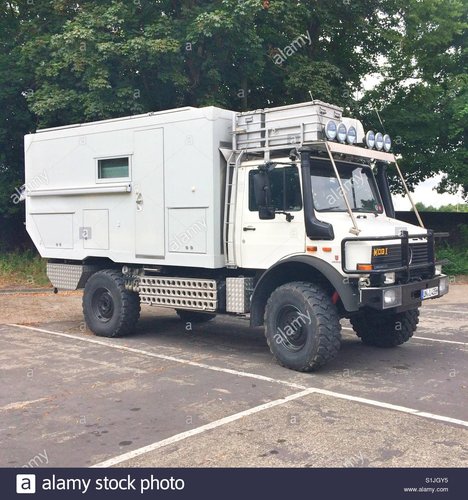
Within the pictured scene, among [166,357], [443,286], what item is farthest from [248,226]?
[443,286]

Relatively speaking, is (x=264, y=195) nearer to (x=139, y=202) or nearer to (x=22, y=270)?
(x=139, y=202)

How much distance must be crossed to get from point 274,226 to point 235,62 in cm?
A: 988

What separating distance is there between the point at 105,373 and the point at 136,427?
2.10 metres

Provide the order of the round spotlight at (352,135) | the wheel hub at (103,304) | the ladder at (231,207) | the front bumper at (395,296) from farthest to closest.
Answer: the wheel hub at (103,304)
the ladder at (231,207)
the round spotlight at (352,135)
the front bumper at (395,296)

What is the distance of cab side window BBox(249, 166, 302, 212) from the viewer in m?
7.81

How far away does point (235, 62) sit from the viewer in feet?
54.7

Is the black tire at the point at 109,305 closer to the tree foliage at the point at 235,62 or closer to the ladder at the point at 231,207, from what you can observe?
the ladder at the point at 231,207

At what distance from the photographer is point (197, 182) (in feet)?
28.4

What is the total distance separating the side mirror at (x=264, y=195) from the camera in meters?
7.83

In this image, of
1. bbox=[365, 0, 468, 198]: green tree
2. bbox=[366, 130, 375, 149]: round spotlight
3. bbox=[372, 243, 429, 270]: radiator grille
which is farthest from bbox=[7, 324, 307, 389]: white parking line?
bbox=[365, 0, 468, 198]: green tree

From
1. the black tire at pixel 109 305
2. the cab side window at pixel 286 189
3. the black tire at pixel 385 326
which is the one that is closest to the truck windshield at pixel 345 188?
the cab side window at pixel 286 189

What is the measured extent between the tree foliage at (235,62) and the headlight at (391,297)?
931 cm

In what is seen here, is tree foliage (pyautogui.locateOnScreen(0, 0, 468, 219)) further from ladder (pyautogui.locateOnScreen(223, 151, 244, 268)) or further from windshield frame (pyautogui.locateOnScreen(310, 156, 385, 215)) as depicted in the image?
windshield frame (pyautogui.locateOnScreen(310, 156, 385, 215))
